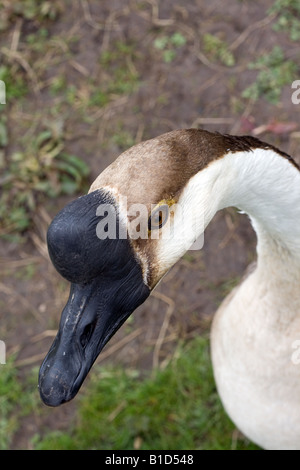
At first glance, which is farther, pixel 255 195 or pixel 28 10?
pixel 28 10

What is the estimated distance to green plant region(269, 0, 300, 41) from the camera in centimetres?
319

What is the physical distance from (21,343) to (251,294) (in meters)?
1.51

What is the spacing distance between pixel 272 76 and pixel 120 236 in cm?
233

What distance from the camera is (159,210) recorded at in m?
1.18

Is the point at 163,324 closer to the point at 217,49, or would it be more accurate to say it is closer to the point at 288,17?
the point at 217,49

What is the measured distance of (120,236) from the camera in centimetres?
116

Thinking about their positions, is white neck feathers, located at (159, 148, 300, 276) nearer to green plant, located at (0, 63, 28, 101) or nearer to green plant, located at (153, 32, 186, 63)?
green plant, located at (153, 32, 186, 63)

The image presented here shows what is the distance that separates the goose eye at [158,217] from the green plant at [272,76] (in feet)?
7.07

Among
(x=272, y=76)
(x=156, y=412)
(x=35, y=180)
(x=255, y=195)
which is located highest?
(x=255, y=195)

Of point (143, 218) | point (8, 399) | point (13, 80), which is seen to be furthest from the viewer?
point (13, 80)

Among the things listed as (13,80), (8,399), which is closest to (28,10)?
(13,80)

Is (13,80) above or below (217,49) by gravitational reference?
below

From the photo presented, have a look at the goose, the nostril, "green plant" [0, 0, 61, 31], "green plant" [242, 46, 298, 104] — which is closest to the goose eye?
the goose

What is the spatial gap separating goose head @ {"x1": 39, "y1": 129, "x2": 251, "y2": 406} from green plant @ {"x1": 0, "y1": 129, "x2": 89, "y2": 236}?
1.93 m
